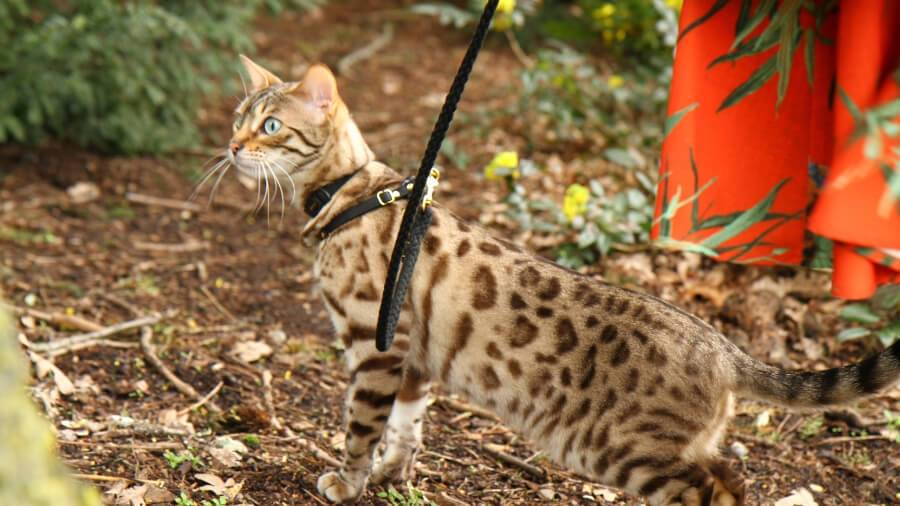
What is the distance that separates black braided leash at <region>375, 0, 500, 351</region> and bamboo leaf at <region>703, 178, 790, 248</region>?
977 millimetres

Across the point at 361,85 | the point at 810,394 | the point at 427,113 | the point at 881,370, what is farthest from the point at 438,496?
the point at 361,85

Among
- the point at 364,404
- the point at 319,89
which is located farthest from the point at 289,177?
the point at 364,404

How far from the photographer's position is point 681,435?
3.23 metres

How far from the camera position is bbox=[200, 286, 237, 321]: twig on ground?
18.0 feet

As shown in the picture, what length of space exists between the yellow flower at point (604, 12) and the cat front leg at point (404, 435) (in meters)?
3.92

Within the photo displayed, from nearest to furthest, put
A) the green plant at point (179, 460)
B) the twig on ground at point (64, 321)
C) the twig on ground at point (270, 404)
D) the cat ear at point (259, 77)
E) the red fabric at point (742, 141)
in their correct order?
1. the red fabric at point (742, 141)
2. the green plant at point (179, 460)
3. the cat ear at point (259, 77)
4. the twig on ground at point (270, 404)
5. the twig on ground at point (64, 321)

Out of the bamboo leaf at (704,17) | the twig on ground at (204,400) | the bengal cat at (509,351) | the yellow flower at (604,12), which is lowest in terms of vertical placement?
the twig on ground at (204,400)

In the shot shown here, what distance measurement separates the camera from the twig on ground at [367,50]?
9420mm

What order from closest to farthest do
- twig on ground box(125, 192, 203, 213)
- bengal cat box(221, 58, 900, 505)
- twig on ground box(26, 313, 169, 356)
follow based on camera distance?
1. bengal cat box(221, 58, 900, 505)
2. twig on ground box(26, 313, 169, 356)
3. twig on ground box(125, 192, 203, 213)

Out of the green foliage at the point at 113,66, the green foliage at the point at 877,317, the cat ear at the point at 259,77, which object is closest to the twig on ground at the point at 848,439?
the green foliage at the point at 877,317

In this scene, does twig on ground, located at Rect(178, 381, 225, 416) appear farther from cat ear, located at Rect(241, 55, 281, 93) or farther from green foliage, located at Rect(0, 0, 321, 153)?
green foliage, located at Rect(0, 0, 321, 153)

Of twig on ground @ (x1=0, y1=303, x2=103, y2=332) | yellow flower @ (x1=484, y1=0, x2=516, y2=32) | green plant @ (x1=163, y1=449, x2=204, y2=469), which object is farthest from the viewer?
yellow flower @ (x1=484, y1=0, x2=516, y2=32)

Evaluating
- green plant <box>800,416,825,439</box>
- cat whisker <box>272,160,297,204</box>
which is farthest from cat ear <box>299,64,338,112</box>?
green plant <box>800,416,825,439</box>

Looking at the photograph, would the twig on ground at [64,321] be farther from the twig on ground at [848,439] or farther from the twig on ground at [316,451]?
the twig on ground at [848,439]
